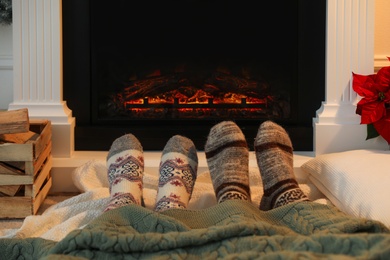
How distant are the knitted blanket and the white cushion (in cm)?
23

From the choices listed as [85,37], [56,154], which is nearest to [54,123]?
[56,154]

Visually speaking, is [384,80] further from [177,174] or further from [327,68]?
[177,174]

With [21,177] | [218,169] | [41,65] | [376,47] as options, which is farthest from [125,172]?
[376,47]

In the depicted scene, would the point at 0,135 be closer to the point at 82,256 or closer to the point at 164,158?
the point at 164,158

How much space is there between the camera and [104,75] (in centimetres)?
231

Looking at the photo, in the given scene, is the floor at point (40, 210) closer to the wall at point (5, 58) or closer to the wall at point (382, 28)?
the wall at point (5, 58)

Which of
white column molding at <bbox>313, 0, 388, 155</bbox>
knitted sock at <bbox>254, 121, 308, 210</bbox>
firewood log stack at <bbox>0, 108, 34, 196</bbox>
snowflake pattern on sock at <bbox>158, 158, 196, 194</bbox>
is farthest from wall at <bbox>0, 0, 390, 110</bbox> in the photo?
snowflake pattern on sock at <bbox>158, 158, 196, 194</bbox>

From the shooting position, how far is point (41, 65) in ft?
7.32

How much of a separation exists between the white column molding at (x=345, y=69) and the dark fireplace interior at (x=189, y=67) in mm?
61

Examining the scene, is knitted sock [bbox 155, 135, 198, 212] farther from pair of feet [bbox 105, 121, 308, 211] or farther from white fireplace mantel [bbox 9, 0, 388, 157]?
white fireplace mantel [bbox 9, 0, 388, 157]

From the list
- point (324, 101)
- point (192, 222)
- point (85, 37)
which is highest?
point (85, 37)

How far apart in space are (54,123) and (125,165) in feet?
1.93

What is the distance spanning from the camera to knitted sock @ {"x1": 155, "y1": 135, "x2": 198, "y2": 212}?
1.60 metres

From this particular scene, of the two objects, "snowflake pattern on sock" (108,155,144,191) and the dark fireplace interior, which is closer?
"snowflake pattern on sock" (108,155,144,191)
